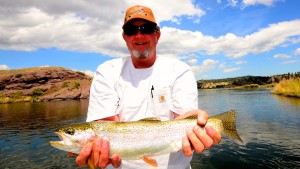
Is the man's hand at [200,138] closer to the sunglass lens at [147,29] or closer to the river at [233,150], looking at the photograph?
the sunglass lens at [147,29]

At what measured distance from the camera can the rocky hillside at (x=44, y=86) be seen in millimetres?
64000

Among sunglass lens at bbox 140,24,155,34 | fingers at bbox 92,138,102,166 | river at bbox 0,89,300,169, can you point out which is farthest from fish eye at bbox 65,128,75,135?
river at bbox 0,89,300,169

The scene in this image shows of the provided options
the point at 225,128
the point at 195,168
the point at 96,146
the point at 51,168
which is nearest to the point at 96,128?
the point at 96,146

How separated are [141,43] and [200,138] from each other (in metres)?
1.77

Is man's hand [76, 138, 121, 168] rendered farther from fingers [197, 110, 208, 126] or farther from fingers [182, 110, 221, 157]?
fingers [197, 110, 208, 126]

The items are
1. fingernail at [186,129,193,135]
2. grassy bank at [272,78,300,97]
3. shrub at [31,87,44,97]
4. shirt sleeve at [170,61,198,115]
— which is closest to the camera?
fingernail at [186,129,193,135]

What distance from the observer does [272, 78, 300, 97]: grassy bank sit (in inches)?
1425

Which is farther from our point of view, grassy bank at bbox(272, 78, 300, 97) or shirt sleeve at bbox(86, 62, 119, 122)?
grassy bank at bbox(272, 78, 300, 97)

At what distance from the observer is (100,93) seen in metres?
4.08

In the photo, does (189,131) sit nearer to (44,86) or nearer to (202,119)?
(202,119)

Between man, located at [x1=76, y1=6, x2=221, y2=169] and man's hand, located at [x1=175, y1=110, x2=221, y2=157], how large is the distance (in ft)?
0.33

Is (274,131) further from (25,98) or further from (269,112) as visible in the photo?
(25,98)

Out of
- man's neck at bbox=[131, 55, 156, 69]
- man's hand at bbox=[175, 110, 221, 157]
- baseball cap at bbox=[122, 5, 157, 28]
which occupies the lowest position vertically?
man's hand at bbox=[175, 110, 221, 157]

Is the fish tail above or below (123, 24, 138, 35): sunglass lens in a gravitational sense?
below
